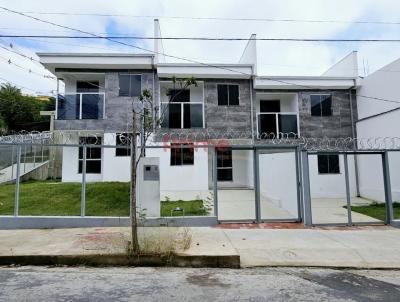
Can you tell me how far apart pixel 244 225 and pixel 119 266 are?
15.0ft

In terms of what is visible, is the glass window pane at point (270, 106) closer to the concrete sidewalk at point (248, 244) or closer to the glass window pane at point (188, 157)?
the glass window pane at point (188, 157)

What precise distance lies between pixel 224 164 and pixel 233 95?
8436 millimetres

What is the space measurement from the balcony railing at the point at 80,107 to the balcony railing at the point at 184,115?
11.6ft

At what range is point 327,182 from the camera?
1133 centimetres

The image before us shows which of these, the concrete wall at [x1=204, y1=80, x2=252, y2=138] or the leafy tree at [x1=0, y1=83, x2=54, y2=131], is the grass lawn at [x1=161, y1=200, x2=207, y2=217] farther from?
the leafy tree at [x1=0, y1=83, x2=54, y2=131]

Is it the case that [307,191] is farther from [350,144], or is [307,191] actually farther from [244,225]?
[350,144]

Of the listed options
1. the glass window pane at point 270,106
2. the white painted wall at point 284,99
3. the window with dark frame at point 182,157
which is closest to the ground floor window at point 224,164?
the window with dark frame at point 182,157

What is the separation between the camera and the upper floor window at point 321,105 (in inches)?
734

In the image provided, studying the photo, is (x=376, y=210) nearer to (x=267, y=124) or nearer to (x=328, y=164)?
(x=328, y=164)

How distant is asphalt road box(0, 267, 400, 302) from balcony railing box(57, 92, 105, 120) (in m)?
12.0

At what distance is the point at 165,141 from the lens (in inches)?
675

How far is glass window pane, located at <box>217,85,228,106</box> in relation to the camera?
58.3 feet

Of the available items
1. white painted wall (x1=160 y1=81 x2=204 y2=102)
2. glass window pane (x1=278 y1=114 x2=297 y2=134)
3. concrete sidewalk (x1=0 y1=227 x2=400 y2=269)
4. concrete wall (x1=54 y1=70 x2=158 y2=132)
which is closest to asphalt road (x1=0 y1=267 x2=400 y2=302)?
concrete sidewalk (x1=0 y1=227 x2=400 y2=269)

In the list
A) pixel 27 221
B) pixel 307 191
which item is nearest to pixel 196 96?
pixel 307 191
